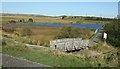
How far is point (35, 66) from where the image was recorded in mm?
11852

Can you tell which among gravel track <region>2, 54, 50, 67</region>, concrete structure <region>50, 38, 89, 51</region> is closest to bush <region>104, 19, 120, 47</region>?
concrete structure <region>50, 38, 89, 51</region>

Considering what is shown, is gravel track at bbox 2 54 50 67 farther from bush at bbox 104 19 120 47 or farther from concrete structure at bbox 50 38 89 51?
bush at bbox 104 19 120 47

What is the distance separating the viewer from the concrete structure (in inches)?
922

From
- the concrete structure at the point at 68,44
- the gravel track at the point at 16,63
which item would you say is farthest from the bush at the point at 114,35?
the gravel track at the point at 16,63

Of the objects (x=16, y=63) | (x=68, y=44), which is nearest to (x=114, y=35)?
(x=68, y=44)

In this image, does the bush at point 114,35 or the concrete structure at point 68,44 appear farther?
the bush at point 114,35

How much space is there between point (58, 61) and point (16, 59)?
2.17 meters

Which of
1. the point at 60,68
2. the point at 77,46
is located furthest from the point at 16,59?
the point at 77,46

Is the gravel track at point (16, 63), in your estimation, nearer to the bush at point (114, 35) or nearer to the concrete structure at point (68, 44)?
the concrete structure at point (68, 44)

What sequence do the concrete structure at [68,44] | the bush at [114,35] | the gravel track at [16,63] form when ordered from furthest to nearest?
the bush at [114,35] < the concrete structure at [68,44] < the gravel track at [16,63]

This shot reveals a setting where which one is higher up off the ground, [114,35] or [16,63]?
[16,63]

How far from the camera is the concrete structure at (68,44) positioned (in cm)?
2341

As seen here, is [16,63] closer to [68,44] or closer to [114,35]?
[68,44]

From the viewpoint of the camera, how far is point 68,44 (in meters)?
25.6
